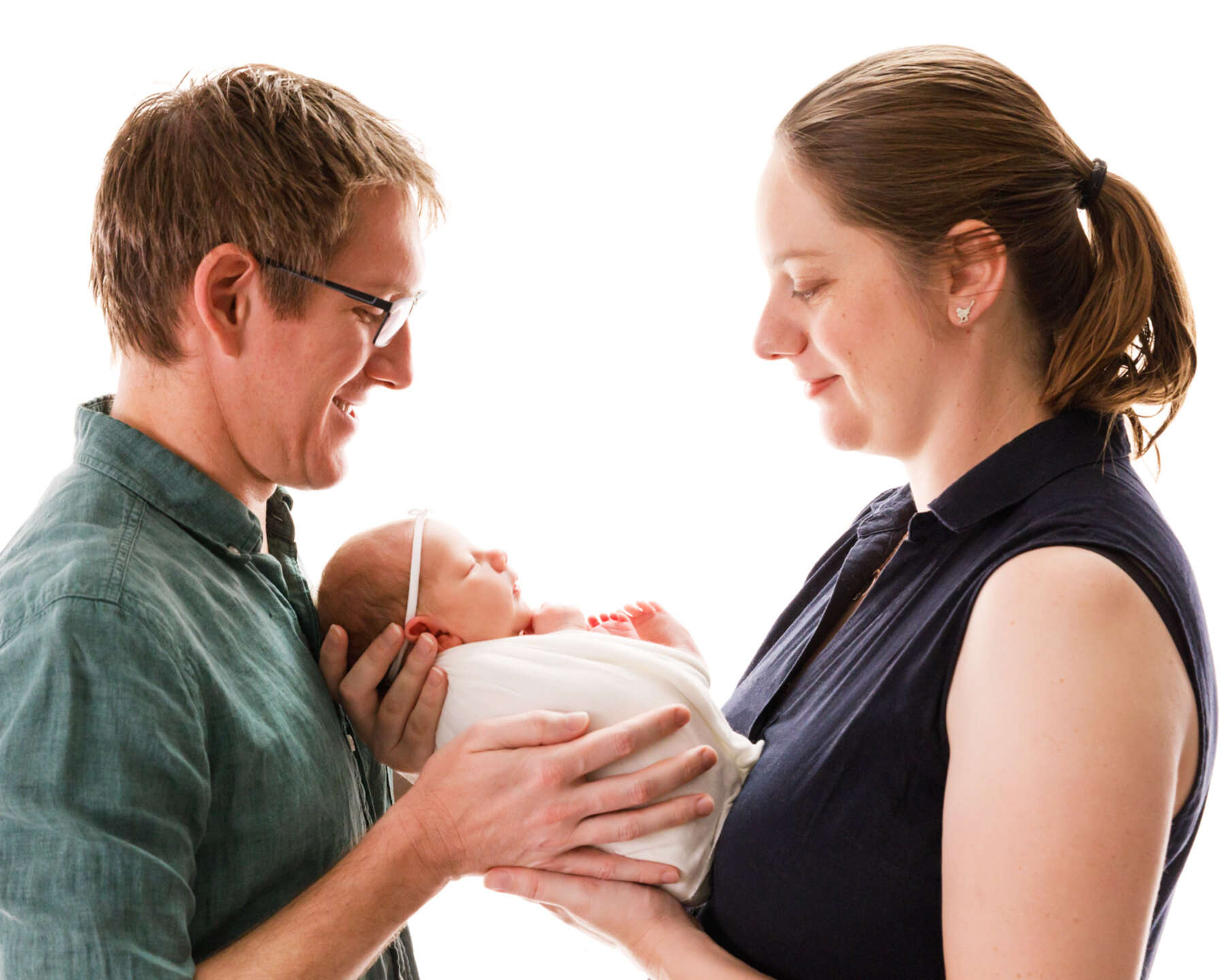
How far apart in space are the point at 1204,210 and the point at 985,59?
1.80 m

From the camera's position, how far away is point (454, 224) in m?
2.92

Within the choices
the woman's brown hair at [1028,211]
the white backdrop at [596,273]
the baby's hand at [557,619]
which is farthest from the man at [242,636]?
the white backdrop at [596,273]

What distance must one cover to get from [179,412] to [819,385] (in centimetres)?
84

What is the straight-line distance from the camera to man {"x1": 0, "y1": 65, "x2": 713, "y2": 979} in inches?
42.9

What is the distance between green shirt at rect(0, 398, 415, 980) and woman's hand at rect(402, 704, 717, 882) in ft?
0.47

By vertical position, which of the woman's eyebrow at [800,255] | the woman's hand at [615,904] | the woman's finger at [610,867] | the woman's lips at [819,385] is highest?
the woman's eyebrow at [800,255]

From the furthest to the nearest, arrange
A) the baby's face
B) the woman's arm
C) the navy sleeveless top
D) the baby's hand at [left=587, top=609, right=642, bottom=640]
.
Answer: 1. the baby's hand at [left=587, top=609, right=642, bottom=640]
2. the baby's face
3. the navy sleeveless top
4. the woman's arm

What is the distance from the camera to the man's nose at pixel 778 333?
1491 millimetres

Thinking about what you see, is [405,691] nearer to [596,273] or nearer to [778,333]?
[778,333]

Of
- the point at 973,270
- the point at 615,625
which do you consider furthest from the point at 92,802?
the point at 973,270

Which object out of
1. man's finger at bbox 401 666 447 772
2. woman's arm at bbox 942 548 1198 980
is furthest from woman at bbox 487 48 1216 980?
man's finger at bbox 401 666 447 772

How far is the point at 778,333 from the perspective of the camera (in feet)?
4.92

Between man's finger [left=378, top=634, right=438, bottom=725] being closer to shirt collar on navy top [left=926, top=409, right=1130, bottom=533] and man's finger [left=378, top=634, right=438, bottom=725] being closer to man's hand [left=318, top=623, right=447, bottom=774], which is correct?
man's hand [left=318, top=623, right=447, bottom=774]

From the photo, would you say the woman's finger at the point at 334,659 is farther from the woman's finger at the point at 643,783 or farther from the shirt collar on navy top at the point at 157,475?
the woman's finger at the point at 643,783
